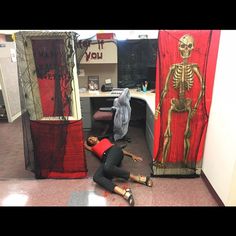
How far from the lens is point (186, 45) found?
2133mm

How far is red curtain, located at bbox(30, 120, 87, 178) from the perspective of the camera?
2.43m

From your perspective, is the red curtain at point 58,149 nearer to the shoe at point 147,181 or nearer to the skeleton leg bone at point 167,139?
the shoe at point 147,181

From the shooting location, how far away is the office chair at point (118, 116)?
10.8 ft

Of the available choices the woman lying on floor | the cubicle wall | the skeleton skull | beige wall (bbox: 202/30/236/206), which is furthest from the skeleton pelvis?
the cubicle wall

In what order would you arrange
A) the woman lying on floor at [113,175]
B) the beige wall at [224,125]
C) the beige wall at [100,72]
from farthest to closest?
the beige wall at [100,72]
the woman lying on floor at [113,175]
the beige wall at [224,125]

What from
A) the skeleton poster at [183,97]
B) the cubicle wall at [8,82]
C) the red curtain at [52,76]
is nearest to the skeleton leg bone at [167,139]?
the skeleton poster at [183,97]

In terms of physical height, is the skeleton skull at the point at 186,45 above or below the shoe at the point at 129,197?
above

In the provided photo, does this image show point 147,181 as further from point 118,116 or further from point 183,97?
point 118,116

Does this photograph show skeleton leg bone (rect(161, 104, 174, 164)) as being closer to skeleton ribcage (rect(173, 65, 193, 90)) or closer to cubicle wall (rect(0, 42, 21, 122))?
skeleton ribcage (rect(173, 65, 193, 90))

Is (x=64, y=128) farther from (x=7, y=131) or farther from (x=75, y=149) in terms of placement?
(x=7, y=131)

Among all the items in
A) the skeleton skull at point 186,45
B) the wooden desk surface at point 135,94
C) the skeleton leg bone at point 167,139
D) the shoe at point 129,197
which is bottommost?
the shoe at point 129,197

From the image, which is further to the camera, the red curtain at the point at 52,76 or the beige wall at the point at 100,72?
the beige wall at the point at 100,72

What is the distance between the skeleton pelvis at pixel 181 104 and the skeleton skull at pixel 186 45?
1.60 feet

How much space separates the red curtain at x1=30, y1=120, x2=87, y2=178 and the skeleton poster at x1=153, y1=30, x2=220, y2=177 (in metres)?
0.94
